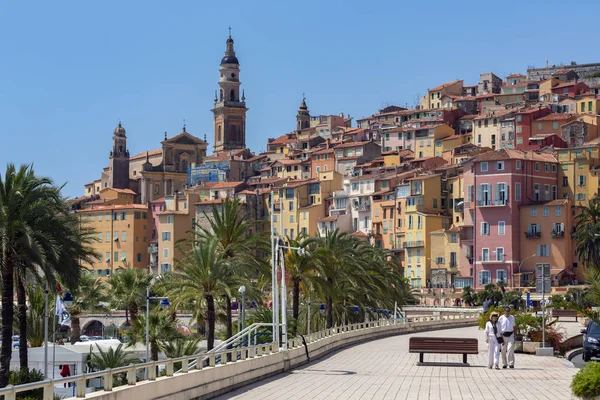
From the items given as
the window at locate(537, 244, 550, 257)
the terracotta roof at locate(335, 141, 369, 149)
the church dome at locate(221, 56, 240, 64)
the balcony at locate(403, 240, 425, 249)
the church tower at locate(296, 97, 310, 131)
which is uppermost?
the church dome at locate(221, 56, 240, 64)

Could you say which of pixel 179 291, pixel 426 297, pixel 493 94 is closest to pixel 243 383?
pixel 179 291

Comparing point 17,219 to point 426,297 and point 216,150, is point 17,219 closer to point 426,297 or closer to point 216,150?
point 426,297

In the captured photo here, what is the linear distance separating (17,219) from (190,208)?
386ft

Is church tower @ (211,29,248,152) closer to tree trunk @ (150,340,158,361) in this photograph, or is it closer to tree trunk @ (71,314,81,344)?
tree trunk @ (71,314,81,344)

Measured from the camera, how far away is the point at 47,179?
34.2 metres

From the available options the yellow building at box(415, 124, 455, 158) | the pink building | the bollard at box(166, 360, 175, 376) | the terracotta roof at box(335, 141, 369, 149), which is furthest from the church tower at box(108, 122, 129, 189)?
the bollard at box(166, 360, 175, 376)

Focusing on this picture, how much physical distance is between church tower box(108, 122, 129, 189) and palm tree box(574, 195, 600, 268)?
8988 centimetres

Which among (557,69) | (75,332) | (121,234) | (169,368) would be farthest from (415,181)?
(169,368)

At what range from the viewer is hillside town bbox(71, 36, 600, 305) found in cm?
11119

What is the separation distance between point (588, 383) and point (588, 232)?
280 ft

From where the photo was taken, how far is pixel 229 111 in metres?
191

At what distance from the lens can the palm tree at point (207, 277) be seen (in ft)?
156

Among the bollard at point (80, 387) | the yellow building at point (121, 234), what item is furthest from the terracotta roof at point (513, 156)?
the bollard at point (80, 387)

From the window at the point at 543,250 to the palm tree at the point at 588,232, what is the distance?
8.95 ft
